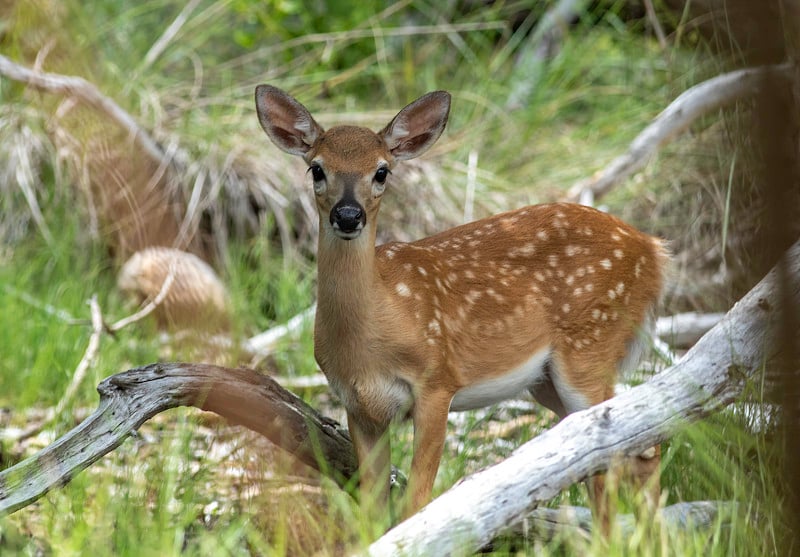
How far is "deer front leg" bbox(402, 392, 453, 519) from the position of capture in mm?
3428

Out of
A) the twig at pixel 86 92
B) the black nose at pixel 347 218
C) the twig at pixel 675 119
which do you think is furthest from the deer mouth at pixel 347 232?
the twig at pixel 86 92

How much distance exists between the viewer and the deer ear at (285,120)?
3965mm

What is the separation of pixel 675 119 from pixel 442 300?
2.08 meters

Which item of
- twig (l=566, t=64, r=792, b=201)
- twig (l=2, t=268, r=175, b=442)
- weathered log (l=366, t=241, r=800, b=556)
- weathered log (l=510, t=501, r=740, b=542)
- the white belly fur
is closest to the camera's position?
weathered log (l=366, t=241, r=800, b=556)

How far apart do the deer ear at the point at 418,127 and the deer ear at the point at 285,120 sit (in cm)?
28

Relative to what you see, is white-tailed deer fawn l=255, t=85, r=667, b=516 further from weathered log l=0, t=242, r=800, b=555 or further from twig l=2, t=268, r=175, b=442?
twig l=2, t=268, r=175, b=442

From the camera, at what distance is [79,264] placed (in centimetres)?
637

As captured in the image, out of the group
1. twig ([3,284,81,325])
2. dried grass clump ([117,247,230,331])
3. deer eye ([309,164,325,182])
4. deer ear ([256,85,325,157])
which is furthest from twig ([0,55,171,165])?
deer eye ([309,164,325,182])

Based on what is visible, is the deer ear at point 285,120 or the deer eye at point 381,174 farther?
the deer ear at point 285,120

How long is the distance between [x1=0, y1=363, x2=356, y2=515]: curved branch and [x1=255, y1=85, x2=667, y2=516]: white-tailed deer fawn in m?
0.14

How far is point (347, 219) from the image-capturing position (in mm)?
3439

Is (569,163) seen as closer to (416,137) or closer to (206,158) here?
(206,158)

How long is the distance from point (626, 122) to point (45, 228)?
12.9ft

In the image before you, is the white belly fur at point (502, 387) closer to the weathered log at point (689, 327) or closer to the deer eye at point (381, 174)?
the deer eye at point (381, 174)
